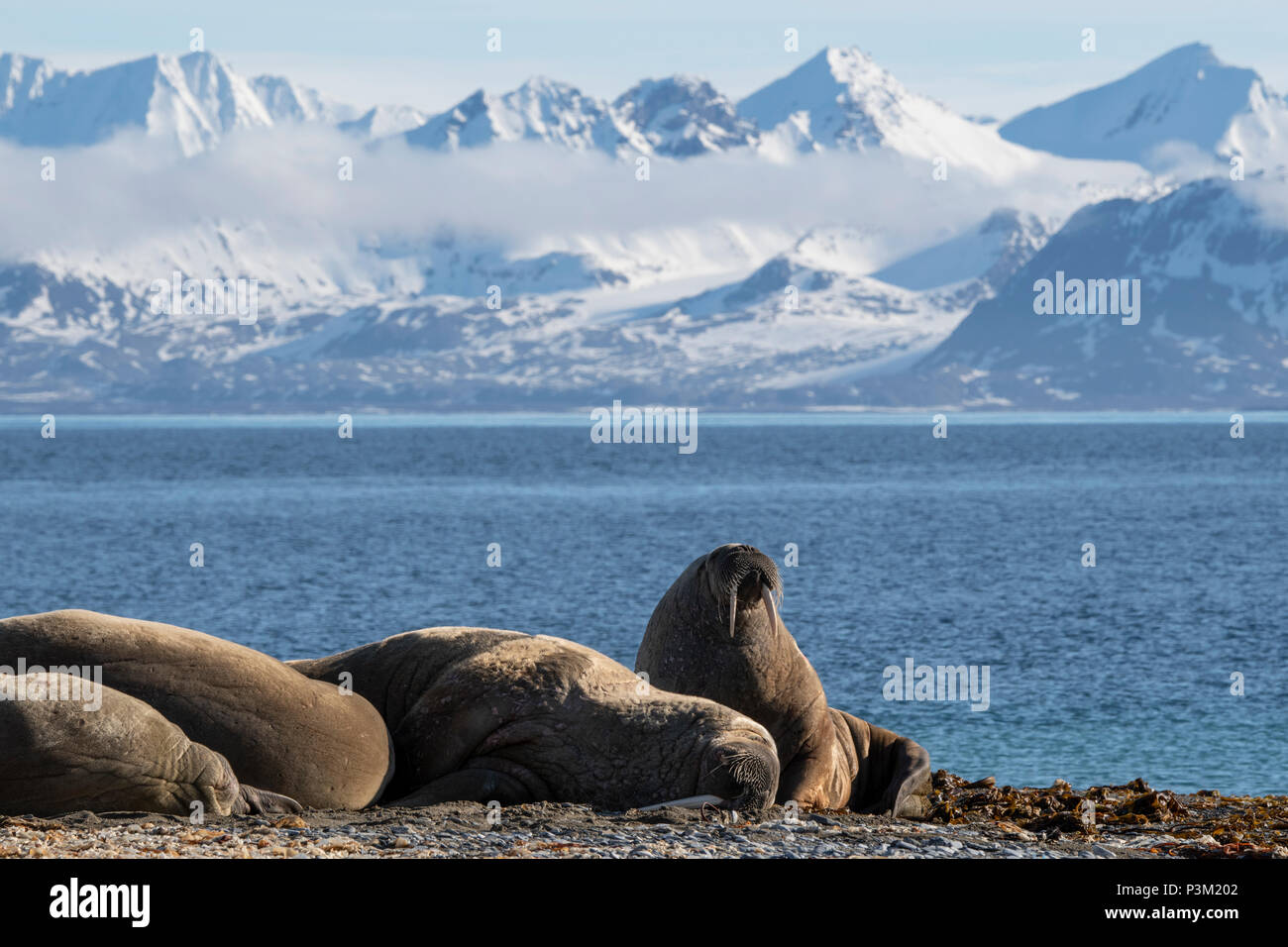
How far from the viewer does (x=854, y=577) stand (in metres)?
56.5

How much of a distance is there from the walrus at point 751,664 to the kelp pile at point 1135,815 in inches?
46.6

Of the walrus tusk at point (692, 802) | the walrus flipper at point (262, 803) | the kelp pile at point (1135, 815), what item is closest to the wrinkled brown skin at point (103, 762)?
the walrus flipper at point (262, 803)

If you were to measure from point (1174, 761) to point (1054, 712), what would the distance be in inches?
173

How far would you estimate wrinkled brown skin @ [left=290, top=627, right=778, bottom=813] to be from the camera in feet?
43.1

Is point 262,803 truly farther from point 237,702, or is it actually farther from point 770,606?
point 770,606

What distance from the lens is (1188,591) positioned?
5247 centimetres

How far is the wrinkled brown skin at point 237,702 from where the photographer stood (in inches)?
513

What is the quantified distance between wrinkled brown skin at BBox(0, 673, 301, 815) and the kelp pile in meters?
6.24

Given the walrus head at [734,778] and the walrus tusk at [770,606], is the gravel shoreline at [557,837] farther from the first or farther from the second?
the walrus tusk at [770,606]

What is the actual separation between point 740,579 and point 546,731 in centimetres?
209

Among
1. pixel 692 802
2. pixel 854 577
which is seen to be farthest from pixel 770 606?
pixel 854 577

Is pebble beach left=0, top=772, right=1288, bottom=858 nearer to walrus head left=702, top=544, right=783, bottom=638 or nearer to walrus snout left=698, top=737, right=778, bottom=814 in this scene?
walrus snout left=698, top=737, right=778, bottom=814

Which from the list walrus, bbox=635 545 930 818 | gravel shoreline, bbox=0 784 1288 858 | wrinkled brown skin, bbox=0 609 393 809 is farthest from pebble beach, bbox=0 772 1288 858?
walrus, bbox=635 545 930 818
